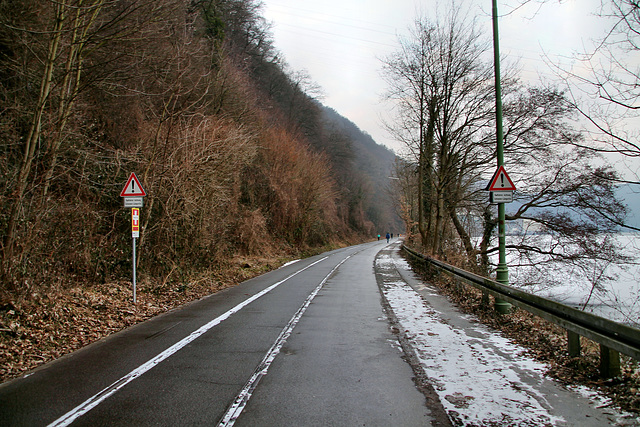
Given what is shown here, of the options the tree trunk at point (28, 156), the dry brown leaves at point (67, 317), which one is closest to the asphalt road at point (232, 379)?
the dry brown leaves at point (67, 317)

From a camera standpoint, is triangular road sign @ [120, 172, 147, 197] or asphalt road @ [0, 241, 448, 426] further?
triangular road sign @ [120, 172, 147, 197]

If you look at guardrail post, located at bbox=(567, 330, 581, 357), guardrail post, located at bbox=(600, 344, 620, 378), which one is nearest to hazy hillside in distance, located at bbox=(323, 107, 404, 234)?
guardrail post, located at bbox=(567, 330, 581, 357)

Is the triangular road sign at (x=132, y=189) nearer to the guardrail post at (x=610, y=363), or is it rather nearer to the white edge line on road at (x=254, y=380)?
the white edge line on road at (x=254, y=380)

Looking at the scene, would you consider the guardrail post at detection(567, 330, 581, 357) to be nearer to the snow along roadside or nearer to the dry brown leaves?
the snow along roadside

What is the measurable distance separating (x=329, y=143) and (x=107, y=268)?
53726mm

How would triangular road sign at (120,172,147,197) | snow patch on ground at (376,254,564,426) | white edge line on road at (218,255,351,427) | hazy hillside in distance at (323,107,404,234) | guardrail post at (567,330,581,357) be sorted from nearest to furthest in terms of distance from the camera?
white edge line on road at (218,255,351,427), snow patch on ground at (376,254,564,426), guardrail post at (567,330,581,357), triangular road sign at (120,172,147,197), hazy hillside in distance at (323,107,404,234)

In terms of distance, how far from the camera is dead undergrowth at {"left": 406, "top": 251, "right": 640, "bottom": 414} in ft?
14.1

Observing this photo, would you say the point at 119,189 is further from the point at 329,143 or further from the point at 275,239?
the point at 329,143

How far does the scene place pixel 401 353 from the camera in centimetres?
594

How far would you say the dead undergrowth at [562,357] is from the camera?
14.1 feet

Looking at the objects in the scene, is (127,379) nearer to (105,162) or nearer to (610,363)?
(610,363)

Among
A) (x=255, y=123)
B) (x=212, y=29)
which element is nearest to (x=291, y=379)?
(x=255, y=123)

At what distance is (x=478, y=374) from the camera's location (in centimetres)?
502

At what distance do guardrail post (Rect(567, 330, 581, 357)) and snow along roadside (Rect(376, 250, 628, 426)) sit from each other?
0.49m
